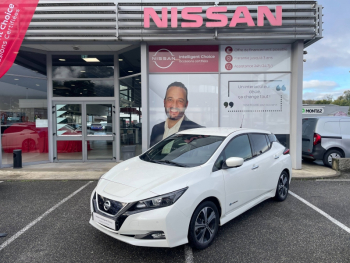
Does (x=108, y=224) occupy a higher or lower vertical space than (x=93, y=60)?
lower

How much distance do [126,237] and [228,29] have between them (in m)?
7.18

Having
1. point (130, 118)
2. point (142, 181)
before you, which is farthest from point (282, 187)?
point (130, 118)

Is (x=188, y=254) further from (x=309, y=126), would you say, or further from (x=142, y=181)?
(x=309, y=126)

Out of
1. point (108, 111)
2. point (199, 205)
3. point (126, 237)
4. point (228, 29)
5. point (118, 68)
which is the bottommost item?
point (126, 237)

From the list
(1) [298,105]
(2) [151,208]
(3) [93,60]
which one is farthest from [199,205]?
(3) [93,60]

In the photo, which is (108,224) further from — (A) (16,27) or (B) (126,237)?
(A) (16,27)

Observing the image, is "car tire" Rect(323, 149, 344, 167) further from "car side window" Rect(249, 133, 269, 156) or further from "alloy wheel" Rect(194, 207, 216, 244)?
"alloy wheel" Rect(194, 207, 216, 244)

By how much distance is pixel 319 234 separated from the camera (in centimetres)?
364

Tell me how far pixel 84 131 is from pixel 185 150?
663cm

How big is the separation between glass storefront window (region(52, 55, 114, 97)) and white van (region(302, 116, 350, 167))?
24.9 feet

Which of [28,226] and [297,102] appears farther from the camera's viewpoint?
[297,102]

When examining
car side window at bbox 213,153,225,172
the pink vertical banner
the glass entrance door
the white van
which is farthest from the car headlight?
the pink vertical banner

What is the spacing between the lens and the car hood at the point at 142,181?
2.94m

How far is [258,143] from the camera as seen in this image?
15.0ft
